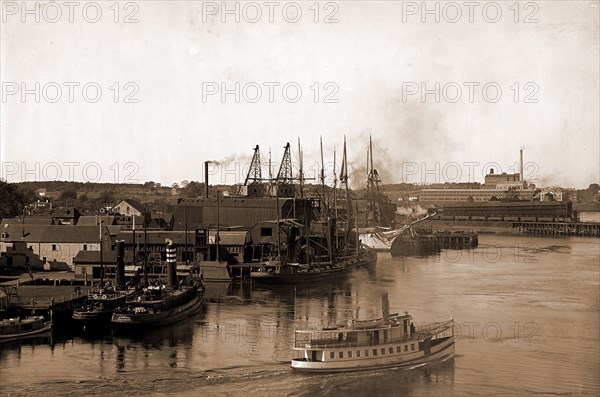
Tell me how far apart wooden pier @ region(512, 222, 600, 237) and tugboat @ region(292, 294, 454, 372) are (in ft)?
188

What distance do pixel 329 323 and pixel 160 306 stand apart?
5203 millimetres

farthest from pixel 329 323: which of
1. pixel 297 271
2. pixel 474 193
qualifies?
pixel 474 193

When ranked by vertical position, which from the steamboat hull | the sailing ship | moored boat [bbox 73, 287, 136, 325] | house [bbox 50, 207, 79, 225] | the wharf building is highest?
the wharf building

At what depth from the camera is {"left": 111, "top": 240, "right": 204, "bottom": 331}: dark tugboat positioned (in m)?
24.4

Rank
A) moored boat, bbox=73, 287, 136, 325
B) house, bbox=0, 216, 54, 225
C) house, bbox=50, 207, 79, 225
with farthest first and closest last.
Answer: house, bbox=50, 207, 79, 225 < house, bbox=0, 216, 54, 225 < moored boat, bbox=73, 287, 136, 325

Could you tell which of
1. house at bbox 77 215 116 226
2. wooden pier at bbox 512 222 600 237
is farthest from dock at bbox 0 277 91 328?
wooden pier at bbox 512 222 600 237

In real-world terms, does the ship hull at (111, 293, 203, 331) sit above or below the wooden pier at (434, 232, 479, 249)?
below

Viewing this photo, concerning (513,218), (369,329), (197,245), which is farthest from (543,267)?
(513,218)

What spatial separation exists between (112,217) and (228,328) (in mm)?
21425

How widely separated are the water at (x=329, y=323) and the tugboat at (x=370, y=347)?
1.12 feet

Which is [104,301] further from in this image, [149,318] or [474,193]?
[474,193]

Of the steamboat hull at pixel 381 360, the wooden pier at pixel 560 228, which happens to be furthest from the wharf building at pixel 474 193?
the steamboat hull at pixel 381 360

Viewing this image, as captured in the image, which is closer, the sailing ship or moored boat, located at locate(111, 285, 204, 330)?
moored boat, located at locate(111, 285, 204, 330)

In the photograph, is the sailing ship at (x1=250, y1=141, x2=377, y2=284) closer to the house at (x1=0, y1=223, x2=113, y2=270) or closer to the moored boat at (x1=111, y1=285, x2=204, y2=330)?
the house at (x1=0, y1=223, x2=113, y2=270)
